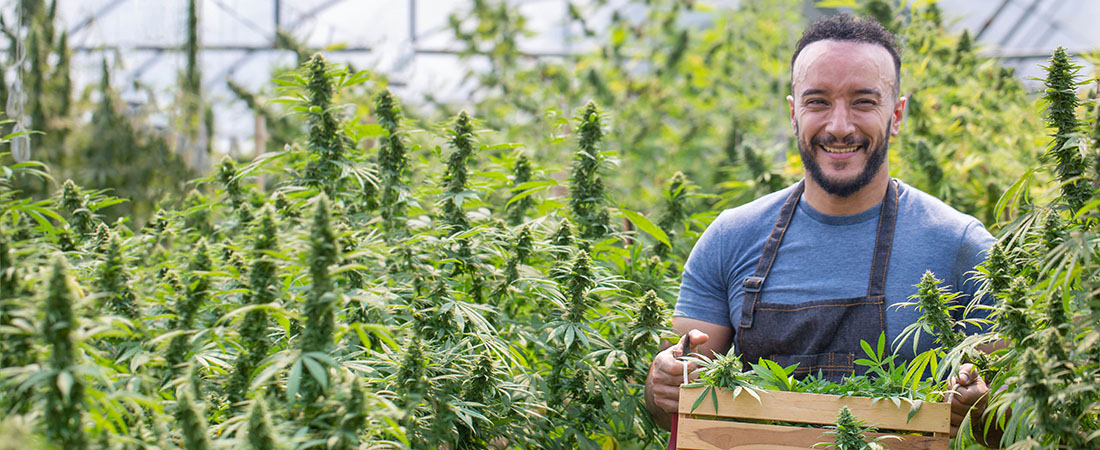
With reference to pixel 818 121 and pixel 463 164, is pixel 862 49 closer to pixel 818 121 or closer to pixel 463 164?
pixel 818 121

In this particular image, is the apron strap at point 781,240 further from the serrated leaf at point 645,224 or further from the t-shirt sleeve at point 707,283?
the serrated leaf at point 645,224

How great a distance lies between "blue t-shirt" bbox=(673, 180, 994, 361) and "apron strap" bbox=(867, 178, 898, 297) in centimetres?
2

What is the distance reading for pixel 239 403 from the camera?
1428 millimetres

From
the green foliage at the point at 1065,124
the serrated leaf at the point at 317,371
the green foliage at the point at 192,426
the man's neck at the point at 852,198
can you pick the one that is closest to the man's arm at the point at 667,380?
the man's neck at the point at 852,198

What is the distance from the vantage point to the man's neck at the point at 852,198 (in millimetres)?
2309

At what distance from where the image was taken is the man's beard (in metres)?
2.26

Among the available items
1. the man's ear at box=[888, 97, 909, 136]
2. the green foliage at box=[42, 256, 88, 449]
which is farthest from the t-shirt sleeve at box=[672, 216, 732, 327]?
the green foliage at box=[42, 256, 88, 449]

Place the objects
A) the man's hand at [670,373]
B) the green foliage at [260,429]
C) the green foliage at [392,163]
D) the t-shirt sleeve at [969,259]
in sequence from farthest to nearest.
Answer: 1. the green foliage at [392,163]
2. the t-shirt sleeve at [969,259]
3. the man's hand at [670,373]
4. the green foliage at [260,429]

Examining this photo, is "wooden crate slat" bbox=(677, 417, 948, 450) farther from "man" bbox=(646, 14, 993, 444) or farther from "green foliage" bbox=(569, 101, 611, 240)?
"green foliage" bbox=(569, 101, 611, 240)

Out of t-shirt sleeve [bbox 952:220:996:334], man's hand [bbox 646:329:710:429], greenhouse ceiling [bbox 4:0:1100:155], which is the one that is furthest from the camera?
greenhouse ceiling [bbox 4:0:1100:155]

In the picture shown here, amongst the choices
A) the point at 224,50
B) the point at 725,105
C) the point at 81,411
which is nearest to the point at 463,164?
the point at 81,411

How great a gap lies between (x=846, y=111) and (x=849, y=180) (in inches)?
7.3

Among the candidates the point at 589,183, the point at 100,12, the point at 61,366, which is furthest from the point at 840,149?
the point at 100,12

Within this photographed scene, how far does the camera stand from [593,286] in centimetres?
213
